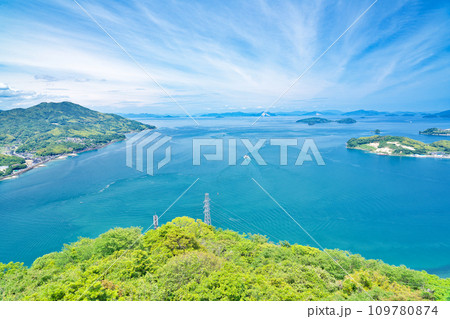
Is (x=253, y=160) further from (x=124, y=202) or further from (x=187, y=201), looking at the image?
(x=124, y=202)

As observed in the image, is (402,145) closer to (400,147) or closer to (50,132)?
(400,147)

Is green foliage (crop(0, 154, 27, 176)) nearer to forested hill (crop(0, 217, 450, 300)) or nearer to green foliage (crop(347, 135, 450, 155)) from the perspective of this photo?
forested hill (crop(0, 217, 450, 300))

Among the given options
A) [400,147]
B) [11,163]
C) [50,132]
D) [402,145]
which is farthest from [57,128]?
[402,145]

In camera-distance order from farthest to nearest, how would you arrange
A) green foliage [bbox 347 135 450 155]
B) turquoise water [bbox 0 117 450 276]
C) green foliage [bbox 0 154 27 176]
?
green foliage [bbox 347 135 450 155] < green foliage [bbox 0 154 27 176] < turquoise water [bbox 0 117 450 276]

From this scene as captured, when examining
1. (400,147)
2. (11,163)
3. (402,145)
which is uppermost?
(402,145)

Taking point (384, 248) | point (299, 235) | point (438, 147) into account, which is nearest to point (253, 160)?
point (299, 235)

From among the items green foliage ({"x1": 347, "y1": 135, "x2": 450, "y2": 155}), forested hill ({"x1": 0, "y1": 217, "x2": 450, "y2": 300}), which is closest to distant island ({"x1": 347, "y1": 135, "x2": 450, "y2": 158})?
green foliage ({"x1": 347, "y1": 135, "x2": 450, "y2": 155})

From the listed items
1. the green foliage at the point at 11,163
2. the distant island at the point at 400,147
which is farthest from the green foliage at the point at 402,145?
the green foliage at the point at 11,163
